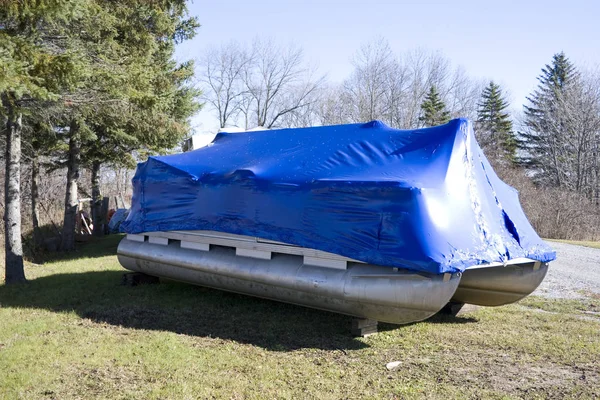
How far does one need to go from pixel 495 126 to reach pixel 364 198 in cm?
3892

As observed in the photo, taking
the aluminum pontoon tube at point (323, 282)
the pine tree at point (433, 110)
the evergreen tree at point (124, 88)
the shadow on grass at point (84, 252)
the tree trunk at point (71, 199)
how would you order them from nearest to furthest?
1. the aluminum pontoon tube at point (323, 282)
2. the evergreen tree at point (124, 88)
3. the shadow on grass at point (84, 252)
4. the tree trunk at point (71, 199)
5. the pine tree at point (433, 110)

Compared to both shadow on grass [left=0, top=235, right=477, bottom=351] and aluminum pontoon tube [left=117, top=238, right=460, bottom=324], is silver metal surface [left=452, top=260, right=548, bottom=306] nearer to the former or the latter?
shadow on grass [left=0, top=235, right=477, bottom=351]

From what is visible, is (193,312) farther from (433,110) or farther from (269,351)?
(433,110)

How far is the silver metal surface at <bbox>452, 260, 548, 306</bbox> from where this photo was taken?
7.10 m

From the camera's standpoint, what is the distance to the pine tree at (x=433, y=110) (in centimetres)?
3572

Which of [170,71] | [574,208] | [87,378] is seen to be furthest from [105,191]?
[87,378]

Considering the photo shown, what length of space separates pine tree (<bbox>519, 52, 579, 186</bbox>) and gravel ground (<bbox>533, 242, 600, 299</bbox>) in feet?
69.4

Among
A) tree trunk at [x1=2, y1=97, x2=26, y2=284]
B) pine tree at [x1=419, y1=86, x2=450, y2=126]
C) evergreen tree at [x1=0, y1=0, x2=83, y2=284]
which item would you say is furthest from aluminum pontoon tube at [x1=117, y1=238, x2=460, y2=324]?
pine tree at [x1=419, y1=86, x2=450, y2=126]

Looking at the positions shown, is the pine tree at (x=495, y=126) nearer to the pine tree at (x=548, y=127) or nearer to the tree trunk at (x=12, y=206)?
the pine tree at (x=548, y=127)

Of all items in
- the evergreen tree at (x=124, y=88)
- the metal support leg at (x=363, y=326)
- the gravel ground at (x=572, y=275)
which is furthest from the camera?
the evergreen tree at (x=124, y=88)

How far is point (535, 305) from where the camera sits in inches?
331

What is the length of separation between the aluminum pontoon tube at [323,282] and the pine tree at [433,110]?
98.4 feet

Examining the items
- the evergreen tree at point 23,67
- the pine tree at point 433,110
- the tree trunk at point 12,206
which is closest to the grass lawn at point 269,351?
the tree trunk at point 12,206

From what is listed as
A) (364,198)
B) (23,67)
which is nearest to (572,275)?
(364,198)
